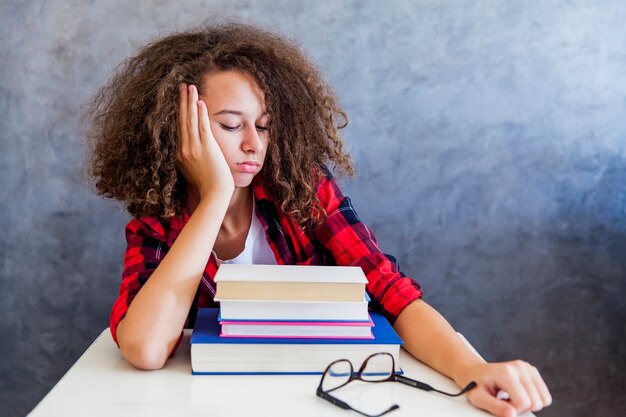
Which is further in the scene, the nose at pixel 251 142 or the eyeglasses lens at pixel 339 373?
the nose at pixel 251 142

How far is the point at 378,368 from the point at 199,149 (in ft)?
1.56

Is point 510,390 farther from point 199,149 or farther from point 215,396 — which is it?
point 199,149

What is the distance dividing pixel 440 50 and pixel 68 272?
1089 millimetres

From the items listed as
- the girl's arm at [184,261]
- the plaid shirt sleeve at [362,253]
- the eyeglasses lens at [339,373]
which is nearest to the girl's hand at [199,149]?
the girl's arm at [184,261]

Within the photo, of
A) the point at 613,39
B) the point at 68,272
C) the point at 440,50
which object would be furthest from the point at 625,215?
the point at 68,272

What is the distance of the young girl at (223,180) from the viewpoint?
103cm

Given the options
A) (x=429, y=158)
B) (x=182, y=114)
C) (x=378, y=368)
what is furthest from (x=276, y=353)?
(x=429, y=158)

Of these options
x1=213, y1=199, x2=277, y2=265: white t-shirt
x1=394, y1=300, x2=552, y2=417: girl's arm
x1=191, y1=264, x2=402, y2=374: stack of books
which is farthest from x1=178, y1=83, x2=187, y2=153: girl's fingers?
x1=394, y1=300, x2=552, y2=417: girl's arm

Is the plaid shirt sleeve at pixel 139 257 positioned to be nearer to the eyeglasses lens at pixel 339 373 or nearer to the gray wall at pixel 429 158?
the eyeglasses lens at pixel 339 373

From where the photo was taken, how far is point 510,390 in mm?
814

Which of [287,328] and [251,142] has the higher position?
[251,142]

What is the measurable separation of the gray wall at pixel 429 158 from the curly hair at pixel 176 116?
1.24ft

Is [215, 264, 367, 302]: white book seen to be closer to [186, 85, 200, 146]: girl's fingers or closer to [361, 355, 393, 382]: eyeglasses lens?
[361, 355, 393, 382]: eyeglasses lens

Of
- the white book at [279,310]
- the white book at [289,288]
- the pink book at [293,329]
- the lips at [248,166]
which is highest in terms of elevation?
the lips at [248,166]
